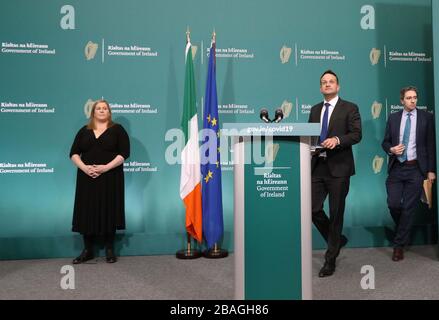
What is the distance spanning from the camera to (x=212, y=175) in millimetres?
4254

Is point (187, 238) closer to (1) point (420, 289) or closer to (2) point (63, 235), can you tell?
(2) point (63, 235)

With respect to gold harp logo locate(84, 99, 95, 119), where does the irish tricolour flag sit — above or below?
below

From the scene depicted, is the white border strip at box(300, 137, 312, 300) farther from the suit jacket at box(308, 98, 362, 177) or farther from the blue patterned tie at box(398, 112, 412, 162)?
the blue patterned tie at box(398, 112, 412, 162)

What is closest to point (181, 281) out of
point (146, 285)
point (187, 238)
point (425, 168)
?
point (146, 285)

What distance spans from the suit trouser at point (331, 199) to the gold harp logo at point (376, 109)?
1.74m

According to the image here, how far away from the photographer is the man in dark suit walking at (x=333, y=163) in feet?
11.1

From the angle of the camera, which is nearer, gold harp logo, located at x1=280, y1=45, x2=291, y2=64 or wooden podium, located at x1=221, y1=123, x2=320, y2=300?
wooden podium, located at x1=221, y1=123, x2=320, y2=300

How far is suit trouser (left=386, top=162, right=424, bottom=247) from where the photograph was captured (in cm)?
400

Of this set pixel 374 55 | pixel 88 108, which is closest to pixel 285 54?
pixel 374 55

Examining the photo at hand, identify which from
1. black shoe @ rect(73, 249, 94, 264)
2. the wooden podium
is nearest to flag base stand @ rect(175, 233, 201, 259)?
black shoe @ rect(73, 249, 94, 264)

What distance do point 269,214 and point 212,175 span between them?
6.51 ft

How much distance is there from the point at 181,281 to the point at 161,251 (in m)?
1.15

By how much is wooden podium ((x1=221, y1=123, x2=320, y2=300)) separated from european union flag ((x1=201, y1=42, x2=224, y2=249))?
1.90m

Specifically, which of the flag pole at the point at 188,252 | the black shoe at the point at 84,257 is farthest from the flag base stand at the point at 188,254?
the black shoe at the point at 84,257
